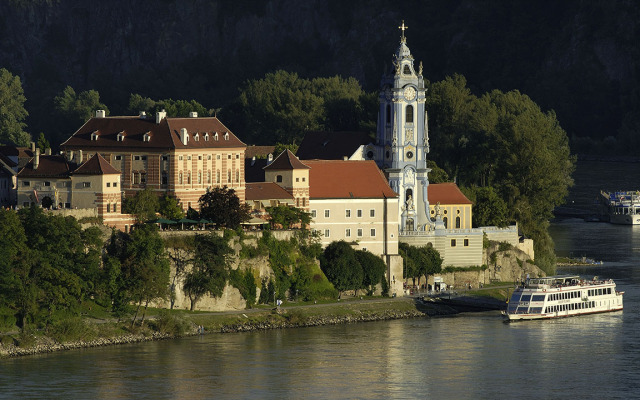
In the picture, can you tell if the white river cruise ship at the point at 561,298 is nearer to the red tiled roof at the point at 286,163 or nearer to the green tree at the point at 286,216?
the green tree at the point at 286,216

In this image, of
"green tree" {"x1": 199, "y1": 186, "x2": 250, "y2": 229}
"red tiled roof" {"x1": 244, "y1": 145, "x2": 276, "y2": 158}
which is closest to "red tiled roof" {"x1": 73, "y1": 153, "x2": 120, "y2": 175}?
"green tree" {"x1": 199, "y1": 186, "x2": 250, "y2": 229}

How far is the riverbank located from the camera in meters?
116

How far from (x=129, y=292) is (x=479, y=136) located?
57912 millimetres

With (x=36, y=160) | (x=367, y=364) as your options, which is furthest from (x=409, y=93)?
(x=367, y=364)

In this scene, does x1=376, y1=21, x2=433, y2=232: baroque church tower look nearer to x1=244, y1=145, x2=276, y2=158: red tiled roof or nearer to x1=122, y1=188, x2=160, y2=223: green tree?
x1=122, y1=188, x2=160, y2=223: green tree

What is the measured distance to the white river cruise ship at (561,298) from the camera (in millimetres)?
133500

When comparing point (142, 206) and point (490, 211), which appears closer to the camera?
point (142, 206)

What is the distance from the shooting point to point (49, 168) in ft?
436

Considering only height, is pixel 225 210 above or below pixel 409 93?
below

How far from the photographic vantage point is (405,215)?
144875 mm

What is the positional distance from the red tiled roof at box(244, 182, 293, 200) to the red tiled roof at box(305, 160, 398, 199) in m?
2.14

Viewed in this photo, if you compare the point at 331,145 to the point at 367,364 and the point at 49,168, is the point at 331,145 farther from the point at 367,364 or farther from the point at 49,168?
the point at 367,364

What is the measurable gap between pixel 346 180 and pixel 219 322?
19.2 m

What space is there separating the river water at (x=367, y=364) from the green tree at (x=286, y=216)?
31.5 feet
